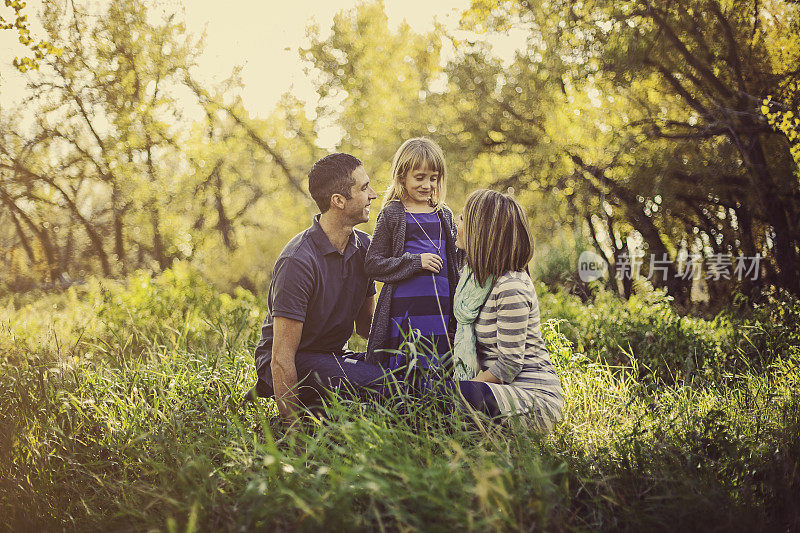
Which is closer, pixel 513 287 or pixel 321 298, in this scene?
pixel 513 287

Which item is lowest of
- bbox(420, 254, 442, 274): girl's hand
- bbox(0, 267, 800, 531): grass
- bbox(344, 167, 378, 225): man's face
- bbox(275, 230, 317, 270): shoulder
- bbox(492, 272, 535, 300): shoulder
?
bbox(0, 267, 800, 531): grass

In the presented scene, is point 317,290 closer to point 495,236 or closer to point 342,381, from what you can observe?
point 342,381

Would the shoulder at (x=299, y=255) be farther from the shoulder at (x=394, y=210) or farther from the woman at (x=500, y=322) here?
the woman at (x=500, y=322)

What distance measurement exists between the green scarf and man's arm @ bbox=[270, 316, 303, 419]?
32.9 inches

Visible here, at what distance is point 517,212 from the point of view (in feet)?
9.07

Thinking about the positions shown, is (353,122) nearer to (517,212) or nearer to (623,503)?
(517,212)

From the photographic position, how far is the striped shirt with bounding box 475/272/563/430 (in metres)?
2.53

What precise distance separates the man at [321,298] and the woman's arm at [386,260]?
14 centimetres

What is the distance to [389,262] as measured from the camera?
9.94ft

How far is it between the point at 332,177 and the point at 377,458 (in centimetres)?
163

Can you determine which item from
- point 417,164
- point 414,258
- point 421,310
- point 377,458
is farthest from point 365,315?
point 377,458

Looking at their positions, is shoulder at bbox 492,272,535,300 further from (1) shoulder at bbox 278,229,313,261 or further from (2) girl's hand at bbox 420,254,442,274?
(1) shoulder at bbox 278,229,313,261

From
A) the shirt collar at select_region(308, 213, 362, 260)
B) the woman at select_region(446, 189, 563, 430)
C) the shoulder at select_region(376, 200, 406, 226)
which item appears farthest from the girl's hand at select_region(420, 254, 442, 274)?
the shirt collar at select_region(308, 213, 362, 260)

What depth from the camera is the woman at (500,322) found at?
2535mm
